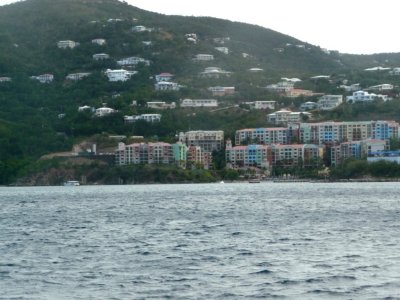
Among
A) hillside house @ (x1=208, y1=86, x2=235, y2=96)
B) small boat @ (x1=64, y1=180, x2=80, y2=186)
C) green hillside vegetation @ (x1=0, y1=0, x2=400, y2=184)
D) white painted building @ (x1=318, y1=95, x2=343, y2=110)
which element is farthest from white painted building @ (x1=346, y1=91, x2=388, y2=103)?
small boat @ (x1=64, y1=180, x2=80, y2=186)

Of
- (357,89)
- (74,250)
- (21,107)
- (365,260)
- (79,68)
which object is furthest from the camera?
(79,68)

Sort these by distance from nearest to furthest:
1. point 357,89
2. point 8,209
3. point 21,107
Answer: point 8,209 → point 21,107 → point 357,89

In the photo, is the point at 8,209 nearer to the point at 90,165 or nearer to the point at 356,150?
the point at 90,165

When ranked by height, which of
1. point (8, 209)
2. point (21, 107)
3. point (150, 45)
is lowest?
point (8, 209)

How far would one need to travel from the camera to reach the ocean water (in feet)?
94.1

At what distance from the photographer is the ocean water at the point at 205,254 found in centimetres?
2869

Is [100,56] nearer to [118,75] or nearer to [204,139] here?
[118,75]

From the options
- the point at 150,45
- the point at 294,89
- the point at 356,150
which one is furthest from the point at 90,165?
the point at 150,45

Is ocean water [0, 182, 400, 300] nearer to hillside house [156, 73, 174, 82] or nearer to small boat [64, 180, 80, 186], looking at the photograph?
small boat [64, 180, 80, 186]

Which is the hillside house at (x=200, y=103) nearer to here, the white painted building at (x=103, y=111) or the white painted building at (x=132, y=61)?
the white painted building at (x=103, y=111)

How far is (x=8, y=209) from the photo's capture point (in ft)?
237

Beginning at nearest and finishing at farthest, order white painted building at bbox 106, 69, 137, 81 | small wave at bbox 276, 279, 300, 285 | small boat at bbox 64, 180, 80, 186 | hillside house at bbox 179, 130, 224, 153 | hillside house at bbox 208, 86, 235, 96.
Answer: small wave at bbox 276, 279, 300, 285
small boat at bbox 64, 180, 80, 186
hillside house at bbox 179, 130, 224, 153
hillside house at bbox 208, 86, 235, 96
white painted building at bbox 106, 69, 137, 81

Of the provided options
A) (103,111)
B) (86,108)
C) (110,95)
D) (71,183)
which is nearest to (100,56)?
(110,95)

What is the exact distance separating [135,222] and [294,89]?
119861mm
